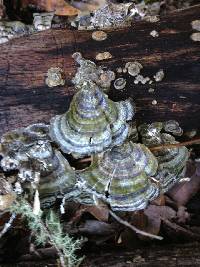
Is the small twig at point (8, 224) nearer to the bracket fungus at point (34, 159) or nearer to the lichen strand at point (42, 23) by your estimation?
the bracket fungus at point (34, 159)

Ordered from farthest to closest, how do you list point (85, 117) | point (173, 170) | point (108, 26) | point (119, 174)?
1. point (108, 26)
2. point (173, 170)
3. point (119, 174)
4. point (85, 117)

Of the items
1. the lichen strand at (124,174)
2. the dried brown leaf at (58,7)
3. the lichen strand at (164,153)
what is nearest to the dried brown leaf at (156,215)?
the lichen strand at (164,153)

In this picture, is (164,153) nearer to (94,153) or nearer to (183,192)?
(94,153)

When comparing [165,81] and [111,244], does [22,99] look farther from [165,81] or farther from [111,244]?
[111,244]

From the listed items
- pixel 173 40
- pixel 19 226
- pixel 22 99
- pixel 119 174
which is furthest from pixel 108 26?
pixel 19 226

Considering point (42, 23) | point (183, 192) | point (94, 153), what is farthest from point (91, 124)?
point (183, 192)

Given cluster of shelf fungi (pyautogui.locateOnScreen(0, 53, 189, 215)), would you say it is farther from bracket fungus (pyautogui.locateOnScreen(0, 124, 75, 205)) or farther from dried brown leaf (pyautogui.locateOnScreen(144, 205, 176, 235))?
dried brown leaf (pyautogui.locateOnScreen(144, 205, 176, 235))
